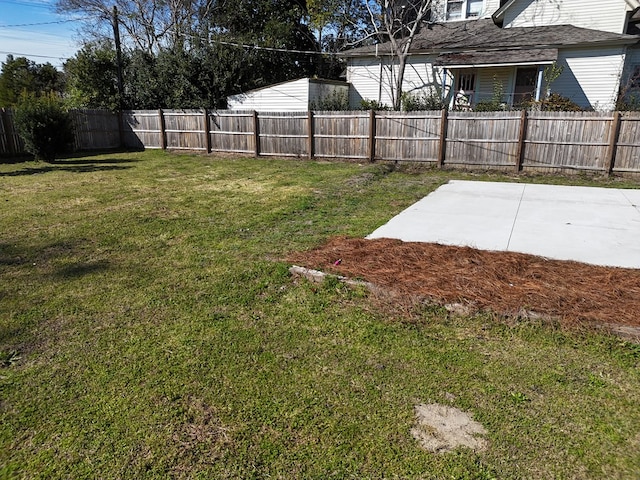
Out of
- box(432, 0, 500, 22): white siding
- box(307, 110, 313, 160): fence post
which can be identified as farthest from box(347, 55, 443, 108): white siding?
box(307, 110, 313, 160): fence post

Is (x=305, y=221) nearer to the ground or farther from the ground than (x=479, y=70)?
nearer to the ground

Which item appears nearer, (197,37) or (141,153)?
(141,153)

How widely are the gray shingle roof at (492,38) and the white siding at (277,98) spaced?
10.3ft

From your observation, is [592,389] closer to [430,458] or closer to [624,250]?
[430,458]

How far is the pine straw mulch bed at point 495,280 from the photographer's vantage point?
3555mm

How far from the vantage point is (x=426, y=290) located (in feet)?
13.0

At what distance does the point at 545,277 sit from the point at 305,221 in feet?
11.7

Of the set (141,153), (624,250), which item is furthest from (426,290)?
(141,153)

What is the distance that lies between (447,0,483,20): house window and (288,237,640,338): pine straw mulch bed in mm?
19032

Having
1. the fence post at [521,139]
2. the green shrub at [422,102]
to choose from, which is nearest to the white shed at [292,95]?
the green shrub at [422,102]

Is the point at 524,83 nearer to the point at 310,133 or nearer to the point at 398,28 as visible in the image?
the point at 398,28

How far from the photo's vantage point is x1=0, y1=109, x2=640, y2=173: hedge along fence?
10742 millimetres

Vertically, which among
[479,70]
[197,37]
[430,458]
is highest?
[197,37]

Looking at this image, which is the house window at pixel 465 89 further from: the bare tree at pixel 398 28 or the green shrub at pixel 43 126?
the green shrub at pixel 43 126
